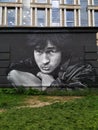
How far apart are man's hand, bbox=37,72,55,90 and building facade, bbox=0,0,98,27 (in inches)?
1540

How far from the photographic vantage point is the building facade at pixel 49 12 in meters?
54.0

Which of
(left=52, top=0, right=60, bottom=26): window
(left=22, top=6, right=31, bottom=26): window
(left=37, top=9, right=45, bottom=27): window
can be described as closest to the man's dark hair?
(left=37, top=9, right=45, bottom=27): window

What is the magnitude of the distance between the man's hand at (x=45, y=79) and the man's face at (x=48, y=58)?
0.69 feet

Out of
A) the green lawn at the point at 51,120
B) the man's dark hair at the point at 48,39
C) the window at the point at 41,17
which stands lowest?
the green lawn at the point at 51,120

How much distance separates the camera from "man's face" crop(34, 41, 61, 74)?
1534cm

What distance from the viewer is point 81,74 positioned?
50.1 ft

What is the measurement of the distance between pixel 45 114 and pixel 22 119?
2.71ft

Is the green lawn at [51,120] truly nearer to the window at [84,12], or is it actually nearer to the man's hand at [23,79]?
the man's hand at [23,79]

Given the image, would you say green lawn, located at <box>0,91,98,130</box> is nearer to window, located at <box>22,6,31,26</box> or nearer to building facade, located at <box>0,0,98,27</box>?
building facade, located at <box>0,0,98,27</box>

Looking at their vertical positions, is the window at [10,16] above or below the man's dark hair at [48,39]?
above

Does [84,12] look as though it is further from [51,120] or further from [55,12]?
[51,120]

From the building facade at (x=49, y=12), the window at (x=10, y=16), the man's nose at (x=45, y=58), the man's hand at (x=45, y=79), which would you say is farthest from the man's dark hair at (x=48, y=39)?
the window at (x=10, y=16)

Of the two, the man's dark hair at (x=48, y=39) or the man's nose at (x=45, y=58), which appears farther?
the man's dark hair at (x=48, y=39)

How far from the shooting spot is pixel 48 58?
15469mm
